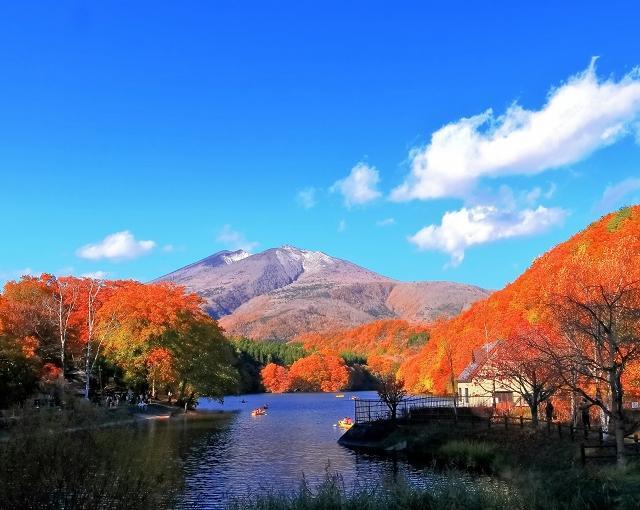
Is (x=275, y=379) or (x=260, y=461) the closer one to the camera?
(x=260, y=461)

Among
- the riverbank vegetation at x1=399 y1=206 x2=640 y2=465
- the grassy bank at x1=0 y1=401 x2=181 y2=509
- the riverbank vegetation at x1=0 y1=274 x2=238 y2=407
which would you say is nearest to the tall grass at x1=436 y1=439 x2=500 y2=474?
the riverbank vegetation at x1=399 y1=206 x2=640 y2=465

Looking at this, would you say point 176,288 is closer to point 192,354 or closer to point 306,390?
point 192,354

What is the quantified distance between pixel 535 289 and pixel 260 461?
1947 inches

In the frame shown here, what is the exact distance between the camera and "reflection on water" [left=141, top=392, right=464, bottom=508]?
28.7 metres

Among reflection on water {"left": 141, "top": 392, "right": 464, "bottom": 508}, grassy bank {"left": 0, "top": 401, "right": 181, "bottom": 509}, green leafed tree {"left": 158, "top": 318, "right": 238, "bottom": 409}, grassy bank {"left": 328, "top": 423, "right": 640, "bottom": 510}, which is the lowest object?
reflection on water {"left": 141, "top": 392, "right": 464, "bottom": 508}

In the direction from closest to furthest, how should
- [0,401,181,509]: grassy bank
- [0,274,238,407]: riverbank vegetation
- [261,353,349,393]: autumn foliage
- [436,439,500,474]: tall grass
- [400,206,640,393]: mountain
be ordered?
[0,401,181,509]: grassy bank < [436,439,500,474]: tall grass < [400,206,640,393]: mountain < [0,274,238,407]: riverbank vegetation < [261,353,349,393]: autumn foliage

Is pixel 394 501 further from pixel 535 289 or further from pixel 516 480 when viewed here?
pixel 535 289

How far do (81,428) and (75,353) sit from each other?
60.3 meters

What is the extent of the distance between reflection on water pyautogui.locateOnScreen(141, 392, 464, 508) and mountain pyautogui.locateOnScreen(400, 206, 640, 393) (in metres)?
19.6

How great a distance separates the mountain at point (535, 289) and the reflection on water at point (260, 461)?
19578 millimetres

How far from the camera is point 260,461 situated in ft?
127

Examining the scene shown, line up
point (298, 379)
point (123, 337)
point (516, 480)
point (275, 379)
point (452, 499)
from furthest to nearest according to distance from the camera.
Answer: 1. point (298, 379)
2. point (275, 379)
3. point (123, 337)
4. point (516, 480)
5. point (452, 499)

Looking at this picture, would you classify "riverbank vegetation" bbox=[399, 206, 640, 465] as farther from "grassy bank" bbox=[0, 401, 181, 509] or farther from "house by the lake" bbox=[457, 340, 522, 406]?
"grassy bank" bbox=[0, 401, 181, 509]

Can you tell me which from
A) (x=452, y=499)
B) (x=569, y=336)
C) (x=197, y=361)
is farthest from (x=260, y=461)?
(x=197, y=361)
